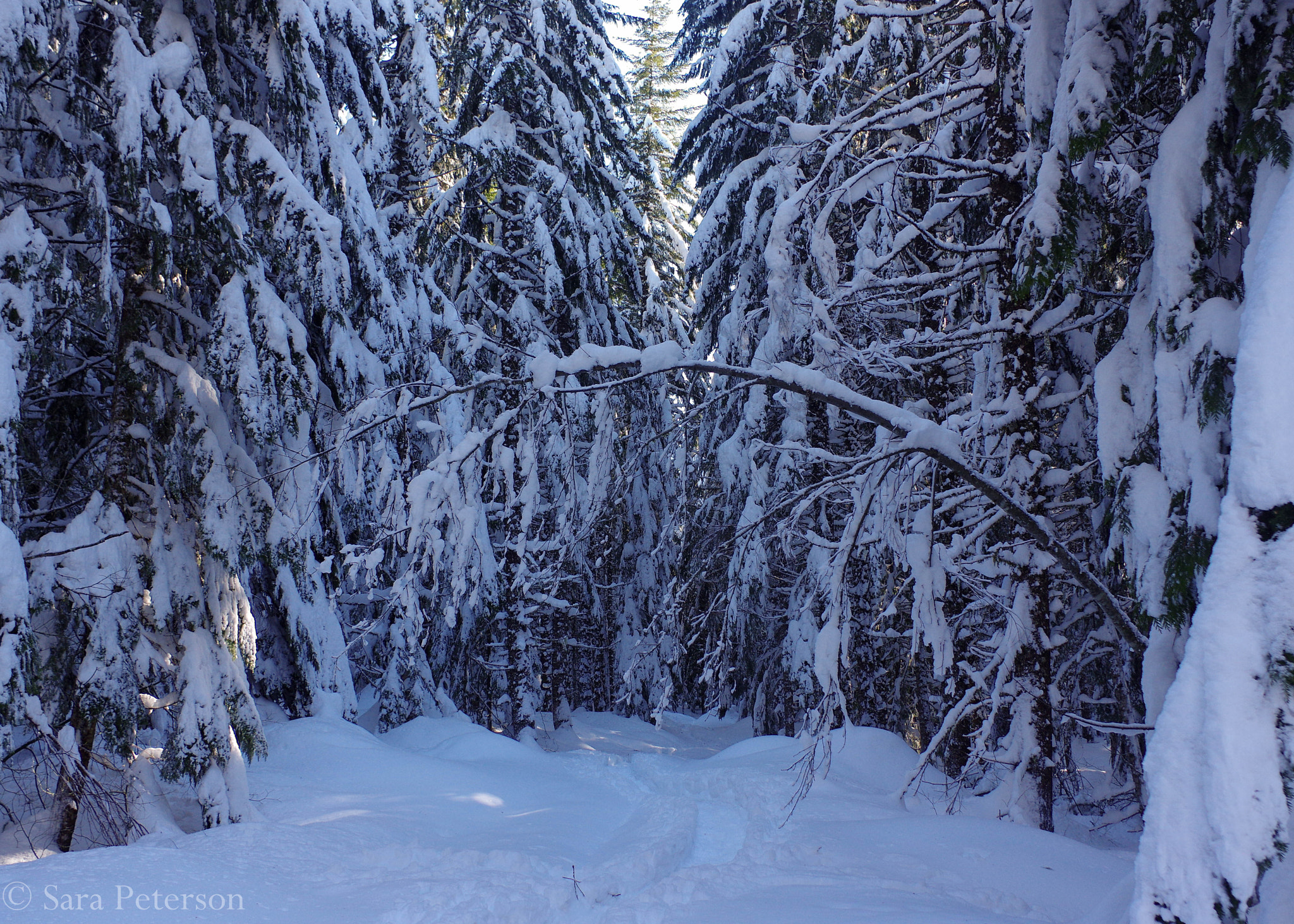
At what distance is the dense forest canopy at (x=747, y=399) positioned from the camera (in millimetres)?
2592

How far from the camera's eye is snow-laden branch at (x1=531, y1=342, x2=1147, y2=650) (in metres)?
3.57

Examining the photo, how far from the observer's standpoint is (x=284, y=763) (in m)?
7.21

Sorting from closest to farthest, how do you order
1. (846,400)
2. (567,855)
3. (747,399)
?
(846,400)
(567,855)
(747,399)

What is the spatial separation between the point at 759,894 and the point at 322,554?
5.30m

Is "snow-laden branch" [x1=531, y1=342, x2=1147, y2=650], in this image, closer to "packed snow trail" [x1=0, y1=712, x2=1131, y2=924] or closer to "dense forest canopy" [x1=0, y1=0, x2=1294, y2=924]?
"dense forest canopy" [x1=0, y1=0, x2=1294, y2=924]

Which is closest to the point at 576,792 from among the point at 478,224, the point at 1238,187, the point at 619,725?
the point at 1238,187

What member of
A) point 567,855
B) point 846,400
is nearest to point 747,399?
point 567,855

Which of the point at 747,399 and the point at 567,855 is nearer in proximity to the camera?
the point at 567,855

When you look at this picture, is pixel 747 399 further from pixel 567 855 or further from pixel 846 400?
pixel 846 400

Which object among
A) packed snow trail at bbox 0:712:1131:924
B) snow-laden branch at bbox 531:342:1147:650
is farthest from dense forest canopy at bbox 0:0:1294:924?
packed snow trail at bbox 0:712:1131:924

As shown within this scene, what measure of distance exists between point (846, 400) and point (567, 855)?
439cm

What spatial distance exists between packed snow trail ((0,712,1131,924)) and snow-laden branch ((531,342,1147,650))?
142 centimetres

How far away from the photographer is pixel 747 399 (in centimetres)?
1085

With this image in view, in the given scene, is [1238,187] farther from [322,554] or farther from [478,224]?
[478,224]
